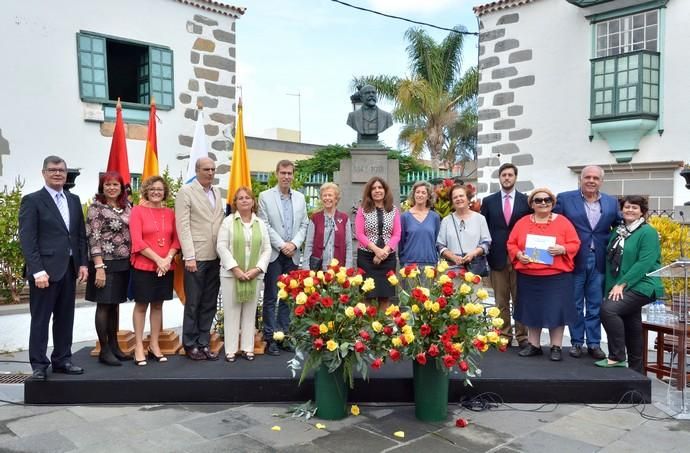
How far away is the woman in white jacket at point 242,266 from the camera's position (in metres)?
4.65

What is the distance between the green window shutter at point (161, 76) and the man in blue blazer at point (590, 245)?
6847 millimetres

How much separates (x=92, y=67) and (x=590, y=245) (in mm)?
7446

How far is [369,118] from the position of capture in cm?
719

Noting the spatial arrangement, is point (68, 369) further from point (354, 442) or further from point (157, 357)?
point (354, 442)

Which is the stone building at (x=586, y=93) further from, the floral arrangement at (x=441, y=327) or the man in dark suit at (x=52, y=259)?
the man in dark suit at (x=52, y=259)

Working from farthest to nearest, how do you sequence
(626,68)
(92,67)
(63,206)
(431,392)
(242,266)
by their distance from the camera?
(92,67) → (626,68) → (242,266) → (63,206) → (431,392)

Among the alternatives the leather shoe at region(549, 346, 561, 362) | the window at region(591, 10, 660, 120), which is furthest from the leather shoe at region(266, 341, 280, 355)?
the window at region(591, 10, 660, 120)

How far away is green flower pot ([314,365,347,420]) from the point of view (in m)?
3.89

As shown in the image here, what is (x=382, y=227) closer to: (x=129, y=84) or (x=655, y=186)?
(x=655, y=186)

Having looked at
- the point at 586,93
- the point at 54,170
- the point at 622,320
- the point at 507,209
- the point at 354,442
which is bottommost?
the point at 354,442

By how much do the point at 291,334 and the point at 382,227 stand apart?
1661 mm

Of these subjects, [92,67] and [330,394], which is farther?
[92,67]

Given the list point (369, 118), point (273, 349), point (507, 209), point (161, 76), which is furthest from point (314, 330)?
point (161, 76)

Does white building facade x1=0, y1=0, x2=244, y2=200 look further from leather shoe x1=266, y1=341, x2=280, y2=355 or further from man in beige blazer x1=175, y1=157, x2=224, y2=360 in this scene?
leather shoe x1=266, y1=341, x2=280, y2=355
